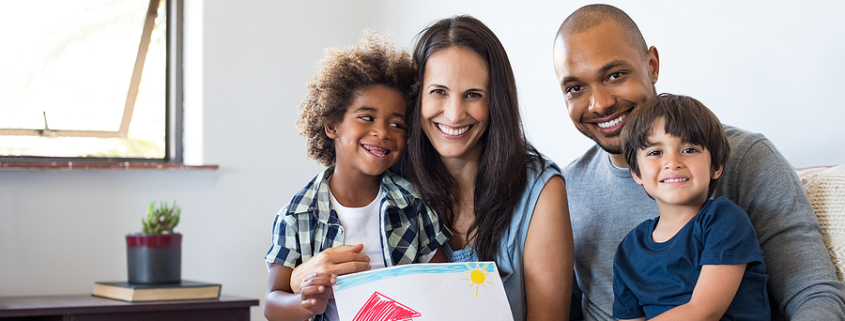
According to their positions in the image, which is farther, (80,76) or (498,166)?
(80,76)

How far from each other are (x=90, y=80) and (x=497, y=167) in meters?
2.13

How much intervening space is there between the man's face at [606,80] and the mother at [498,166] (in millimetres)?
145

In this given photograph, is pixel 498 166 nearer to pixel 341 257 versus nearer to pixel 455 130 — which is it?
pixel 455 130

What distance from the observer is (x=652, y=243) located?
1.15 metres

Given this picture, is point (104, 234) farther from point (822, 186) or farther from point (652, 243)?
point (822, 186)

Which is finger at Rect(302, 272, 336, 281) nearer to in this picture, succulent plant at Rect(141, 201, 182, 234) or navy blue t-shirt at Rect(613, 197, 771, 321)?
navy blue t-shirt at Rect(613, 197, 771, 321)

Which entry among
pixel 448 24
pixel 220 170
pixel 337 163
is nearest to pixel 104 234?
pixel 220 170

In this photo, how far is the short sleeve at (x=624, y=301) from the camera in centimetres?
118

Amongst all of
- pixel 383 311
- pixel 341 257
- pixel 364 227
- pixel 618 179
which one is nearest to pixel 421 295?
pixel 383 311

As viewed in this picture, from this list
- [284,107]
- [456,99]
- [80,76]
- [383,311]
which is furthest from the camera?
[284,107]

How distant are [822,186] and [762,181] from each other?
10 cm

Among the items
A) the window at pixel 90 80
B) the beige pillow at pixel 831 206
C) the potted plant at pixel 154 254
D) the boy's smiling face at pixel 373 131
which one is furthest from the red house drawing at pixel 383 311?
the window at pixel 90 80

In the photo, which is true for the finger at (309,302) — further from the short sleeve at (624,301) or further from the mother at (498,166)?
the short sleeve at (624,301)

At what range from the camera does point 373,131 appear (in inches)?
54.6
